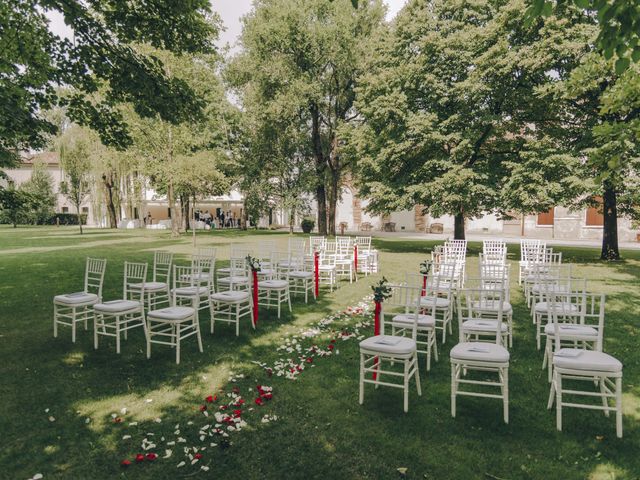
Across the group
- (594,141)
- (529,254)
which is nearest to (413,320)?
(529,254)

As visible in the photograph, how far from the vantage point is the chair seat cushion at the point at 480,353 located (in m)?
4.13

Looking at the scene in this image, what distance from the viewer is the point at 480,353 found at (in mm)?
4258

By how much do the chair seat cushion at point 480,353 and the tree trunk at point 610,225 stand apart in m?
17.1

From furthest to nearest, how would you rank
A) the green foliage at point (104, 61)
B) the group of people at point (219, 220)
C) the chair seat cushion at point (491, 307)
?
the group of people at point (219, 220)
the green foliage at point (104, 61)
the chair seat cushion at point (491, 307)

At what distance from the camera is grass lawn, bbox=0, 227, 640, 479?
3551 millimetres

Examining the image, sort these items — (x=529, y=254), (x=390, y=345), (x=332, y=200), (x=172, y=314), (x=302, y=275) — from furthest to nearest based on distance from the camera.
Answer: (x=332, y=200) < (x=529, y=254) < (x=302, y=275) < (x=172, y=314) < (x=390, y=345)

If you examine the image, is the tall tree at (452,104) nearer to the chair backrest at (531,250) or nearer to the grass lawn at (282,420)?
the chair backrest at (531,250)

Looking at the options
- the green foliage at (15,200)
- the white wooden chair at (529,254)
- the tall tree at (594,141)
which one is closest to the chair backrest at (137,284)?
the green foliage at (15,200)

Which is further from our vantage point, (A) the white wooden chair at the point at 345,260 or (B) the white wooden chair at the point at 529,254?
(A) the white wooden chair at the point at 345,260

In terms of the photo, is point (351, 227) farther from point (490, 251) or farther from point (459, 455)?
point (459, 455)

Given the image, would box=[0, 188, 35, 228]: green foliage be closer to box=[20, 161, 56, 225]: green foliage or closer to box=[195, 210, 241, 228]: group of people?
box=[195, 210, 241, 228]: group of people

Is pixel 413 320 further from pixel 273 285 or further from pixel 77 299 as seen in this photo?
pixel 77 299

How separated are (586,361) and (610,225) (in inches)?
700

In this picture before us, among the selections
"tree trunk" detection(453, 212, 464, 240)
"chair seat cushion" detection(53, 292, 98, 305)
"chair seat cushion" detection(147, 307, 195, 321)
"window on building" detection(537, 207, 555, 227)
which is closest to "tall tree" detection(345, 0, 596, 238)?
"tree trunk" detection(453, 212, 464, 240)
